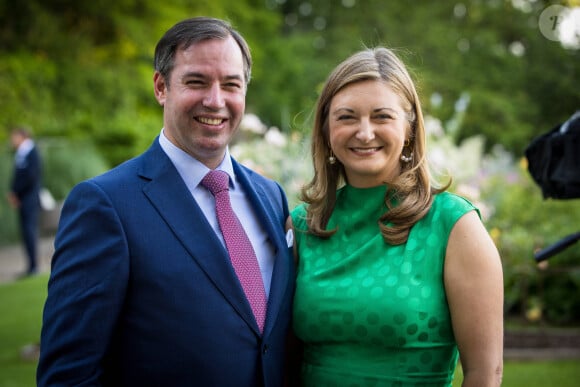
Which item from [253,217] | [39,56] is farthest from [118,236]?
[39,56]

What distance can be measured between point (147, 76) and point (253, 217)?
1015 cm

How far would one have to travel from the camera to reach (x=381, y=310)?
98.1 inches

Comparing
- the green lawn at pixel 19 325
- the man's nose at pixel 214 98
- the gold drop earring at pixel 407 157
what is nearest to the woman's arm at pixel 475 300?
the gold drop earring at pixel 407 157

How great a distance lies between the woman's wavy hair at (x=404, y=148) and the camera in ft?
8.58

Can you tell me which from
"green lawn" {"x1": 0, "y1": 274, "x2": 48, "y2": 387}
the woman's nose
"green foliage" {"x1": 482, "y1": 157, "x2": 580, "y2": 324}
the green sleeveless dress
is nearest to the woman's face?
the woman's nose

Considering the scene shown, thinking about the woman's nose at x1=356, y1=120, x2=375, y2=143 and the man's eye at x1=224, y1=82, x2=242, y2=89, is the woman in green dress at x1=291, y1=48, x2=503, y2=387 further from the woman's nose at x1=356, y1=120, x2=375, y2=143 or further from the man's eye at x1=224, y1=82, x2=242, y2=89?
the man's eye at x1=224, y1=82, x2=242, y2=89

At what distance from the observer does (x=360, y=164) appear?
2.69 m

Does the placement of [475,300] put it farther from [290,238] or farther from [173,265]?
[173,265]

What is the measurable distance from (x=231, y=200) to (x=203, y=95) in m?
0.45

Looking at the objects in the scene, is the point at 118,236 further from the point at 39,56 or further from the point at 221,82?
the point at 39,56

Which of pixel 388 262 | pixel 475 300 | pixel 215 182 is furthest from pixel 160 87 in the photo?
pixel 475 300

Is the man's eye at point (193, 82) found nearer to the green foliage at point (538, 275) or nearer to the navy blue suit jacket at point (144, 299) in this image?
the navy blue suit jacket at point (144, 299)

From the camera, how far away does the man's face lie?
2.60 meters

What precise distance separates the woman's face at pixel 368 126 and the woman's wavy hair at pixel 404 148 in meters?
0.04
